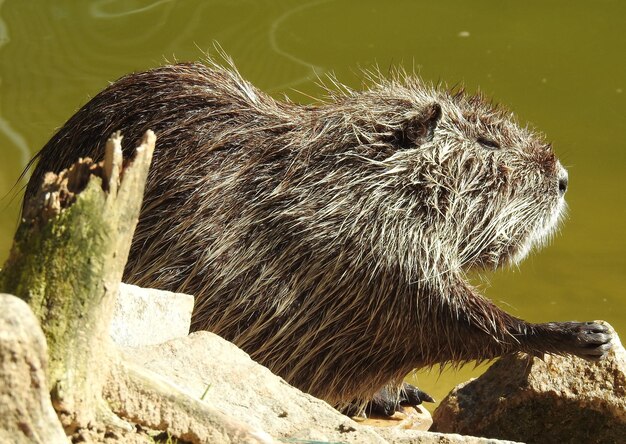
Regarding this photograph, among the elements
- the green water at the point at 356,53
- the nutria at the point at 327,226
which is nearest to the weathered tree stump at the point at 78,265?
the nutria at the point at 327,226

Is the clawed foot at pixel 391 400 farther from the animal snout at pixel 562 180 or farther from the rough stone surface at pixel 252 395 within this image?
the rough stone surface at pixel 252 395

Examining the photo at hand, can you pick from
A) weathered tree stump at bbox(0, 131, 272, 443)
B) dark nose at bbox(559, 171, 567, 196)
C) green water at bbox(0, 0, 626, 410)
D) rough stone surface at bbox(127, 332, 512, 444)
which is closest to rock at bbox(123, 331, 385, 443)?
rough stone surface at bbox(127, 332, 512, 444)

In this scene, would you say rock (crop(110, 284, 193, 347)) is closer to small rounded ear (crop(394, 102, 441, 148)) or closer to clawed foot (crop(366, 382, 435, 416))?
small rounded ear (crop(394, 102, 441, 148))

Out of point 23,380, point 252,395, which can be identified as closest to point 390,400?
point 252,395

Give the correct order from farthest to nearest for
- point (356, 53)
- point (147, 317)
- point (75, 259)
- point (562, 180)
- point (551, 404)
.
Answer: point (356, 53) < point (562, 180) < point (551, 404) < point (147, 317) < point (75, 259)

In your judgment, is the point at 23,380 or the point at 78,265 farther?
the point at 78,265

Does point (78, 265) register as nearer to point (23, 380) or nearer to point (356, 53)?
point (23, 380)

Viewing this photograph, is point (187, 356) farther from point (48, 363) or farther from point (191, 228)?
point (191, 228)

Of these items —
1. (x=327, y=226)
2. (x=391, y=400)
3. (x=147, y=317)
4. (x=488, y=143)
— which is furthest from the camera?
(x=391, y=400)
